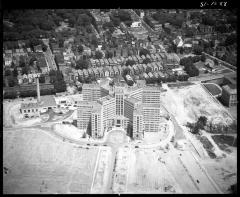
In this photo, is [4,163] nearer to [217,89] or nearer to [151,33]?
[217,89]

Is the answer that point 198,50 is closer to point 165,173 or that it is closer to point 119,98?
point 119,98

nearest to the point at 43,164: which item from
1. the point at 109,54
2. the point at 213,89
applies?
the point at 213,89

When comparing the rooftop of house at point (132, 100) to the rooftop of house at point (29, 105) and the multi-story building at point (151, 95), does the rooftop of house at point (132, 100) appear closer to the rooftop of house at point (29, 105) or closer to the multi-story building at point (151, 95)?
the multi-story building at point (151, 95)

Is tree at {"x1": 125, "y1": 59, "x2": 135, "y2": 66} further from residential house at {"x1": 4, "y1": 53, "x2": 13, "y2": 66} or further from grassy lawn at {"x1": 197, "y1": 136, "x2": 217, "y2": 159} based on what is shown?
grassy lawn at {"x1": 197, "y1": 136, "x2": 217, "y2": 159}

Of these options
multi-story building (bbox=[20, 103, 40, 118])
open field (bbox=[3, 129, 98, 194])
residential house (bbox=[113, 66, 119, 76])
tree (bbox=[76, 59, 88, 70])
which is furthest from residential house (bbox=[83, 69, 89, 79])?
open field (bbox=[3, 129, 98, 194])

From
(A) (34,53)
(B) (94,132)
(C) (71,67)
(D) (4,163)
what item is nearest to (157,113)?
(B) (94,132)

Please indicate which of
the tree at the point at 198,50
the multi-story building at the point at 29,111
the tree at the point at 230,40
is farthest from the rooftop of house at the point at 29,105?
the tree at the point at 230,40

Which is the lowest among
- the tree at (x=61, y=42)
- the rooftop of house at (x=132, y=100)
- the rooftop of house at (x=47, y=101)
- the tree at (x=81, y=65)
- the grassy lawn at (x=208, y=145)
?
the grassy lawn at (x=208, y=145)
